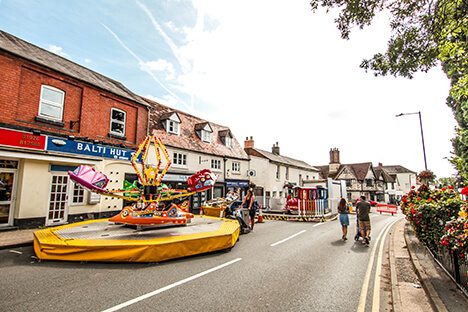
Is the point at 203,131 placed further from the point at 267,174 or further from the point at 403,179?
the point at 403,179

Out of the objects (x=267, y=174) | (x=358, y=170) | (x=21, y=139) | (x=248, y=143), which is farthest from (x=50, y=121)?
(x=358, y=170)

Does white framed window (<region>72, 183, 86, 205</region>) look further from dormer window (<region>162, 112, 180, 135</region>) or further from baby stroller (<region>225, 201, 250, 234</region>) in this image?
baby stroller (<region>225, 201, 250, 234</region>)

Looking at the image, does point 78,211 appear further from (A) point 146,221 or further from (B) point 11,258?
(A) point 146,221

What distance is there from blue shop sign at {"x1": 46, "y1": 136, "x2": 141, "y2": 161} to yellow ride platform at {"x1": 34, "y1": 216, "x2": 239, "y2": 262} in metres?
5.34

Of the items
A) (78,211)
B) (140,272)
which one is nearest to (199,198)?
(78,211)

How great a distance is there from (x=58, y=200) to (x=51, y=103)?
4.73 metres

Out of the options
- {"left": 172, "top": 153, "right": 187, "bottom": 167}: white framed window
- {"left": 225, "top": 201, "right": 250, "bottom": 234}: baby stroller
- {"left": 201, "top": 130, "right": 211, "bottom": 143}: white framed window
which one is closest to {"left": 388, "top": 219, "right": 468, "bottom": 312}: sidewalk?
{"left": 225, "top": 201, "right": 250, "bottom": 234}: baby stroller

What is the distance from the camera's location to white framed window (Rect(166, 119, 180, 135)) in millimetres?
18742

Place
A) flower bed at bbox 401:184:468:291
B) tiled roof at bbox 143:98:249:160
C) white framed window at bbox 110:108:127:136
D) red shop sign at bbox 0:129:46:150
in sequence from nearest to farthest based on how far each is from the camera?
1. flower bed at bbox 401:184:468:291
2. red shop sign at bbox 0:129:46:150
3. white framed window at bbox 110:108:127:136
4. tiled roof at bbox 143:98:249:160


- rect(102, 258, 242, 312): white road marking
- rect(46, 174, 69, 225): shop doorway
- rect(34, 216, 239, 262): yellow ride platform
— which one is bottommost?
rect(102, 258, 242, 312): white road marking

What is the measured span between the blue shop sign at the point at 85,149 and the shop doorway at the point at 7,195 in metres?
1.76

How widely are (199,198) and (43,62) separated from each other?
13.2 m

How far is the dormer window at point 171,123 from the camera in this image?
18.7 metres

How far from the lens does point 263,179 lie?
27891mm
